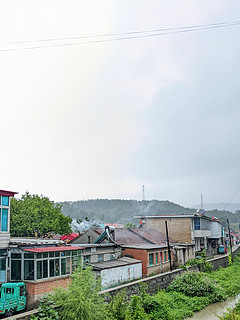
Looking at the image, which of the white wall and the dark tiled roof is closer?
the white wall

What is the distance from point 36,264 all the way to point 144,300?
6434mm

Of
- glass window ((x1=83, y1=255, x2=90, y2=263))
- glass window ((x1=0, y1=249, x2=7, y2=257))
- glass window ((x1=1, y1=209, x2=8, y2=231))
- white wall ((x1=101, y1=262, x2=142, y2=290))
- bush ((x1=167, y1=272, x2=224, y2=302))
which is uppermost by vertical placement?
glass window ((x1=1, y1=209, x2=8, y2=231))

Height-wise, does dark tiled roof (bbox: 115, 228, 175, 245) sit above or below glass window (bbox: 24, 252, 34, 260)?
below

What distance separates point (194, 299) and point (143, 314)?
8.05m

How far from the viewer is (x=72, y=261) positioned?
2078 centimetres

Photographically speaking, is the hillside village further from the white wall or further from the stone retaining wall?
the stone retaining wall

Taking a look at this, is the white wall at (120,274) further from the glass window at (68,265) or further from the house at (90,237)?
the house at (90,237)

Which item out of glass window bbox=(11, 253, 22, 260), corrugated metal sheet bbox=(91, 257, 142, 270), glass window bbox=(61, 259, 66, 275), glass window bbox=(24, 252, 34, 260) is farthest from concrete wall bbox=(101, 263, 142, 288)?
glass window bbox=(11, 253, 22, 260)

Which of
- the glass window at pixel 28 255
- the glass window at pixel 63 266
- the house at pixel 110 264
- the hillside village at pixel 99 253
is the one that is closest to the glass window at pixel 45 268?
the hillside village at pixel 99 253

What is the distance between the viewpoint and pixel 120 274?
23.6 meters

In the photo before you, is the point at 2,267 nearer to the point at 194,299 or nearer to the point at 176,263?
the point at 194,299

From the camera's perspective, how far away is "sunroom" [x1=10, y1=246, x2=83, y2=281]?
17484mm

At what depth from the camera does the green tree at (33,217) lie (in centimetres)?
3734

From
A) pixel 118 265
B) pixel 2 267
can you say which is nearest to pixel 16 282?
pixel 2 267
